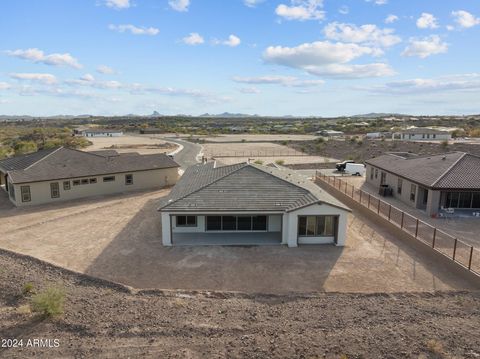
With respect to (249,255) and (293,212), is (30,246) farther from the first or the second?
(293,212)

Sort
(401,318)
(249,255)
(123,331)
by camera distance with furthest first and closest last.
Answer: (249,255), (401,318), (123,331)

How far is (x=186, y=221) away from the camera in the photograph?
22.7 metres

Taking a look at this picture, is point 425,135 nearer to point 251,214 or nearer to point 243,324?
point 251,214

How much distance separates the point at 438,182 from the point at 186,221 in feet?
61.0

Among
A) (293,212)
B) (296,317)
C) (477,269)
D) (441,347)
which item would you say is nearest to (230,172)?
(293,212)

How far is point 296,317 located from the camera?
509 inches

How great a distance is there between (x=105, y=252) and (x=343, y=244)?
522 inches

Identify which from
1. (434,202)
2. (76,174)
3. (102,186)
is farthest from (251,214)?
(76,174)

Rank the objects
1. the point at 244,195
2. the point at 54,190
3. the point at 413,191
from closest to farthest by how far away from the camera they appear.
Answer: the point at 244,195, the point at 413,191, the point at 54,190

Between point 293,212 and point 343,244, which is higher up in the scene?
point 293,212

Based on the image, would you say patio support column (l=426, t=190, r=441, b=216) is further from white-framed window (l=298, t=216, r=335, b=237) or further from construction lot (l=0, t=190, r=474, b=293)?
white-framed window (l=298, t=216, r=335, b=237)

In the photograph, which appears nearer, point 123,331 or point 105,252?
point 123,331

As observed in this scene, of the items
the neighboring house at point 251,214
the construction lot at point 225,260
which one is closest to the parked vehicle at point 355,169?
the construction lot at point 225,260

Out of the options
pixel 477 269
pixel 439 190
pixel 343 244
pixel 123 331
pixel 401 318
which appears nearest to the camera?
pixel 123 331
